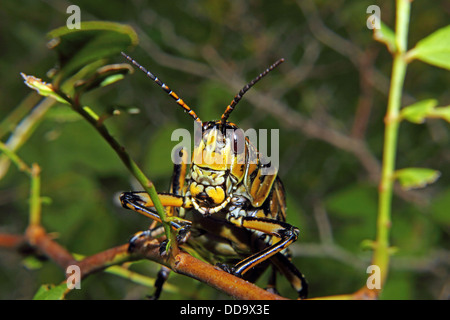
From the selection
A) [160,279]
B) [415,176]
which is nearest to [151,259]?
[160,279]

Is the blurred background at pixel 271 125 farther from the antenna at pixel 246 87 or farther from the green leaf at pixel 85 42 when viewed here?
the green leaf at pixel 85 42

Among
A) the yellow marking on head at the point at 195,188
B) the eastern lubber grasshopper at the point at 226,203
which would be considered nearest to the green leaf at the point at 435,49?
the eastern lubber grasshopper at the point at 226,203

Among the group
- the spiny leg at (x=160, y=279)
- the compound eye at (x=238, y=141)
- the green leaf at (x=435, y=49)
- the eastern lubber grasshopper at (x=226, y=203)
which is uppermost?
the green leaf at (x=435, y=49)

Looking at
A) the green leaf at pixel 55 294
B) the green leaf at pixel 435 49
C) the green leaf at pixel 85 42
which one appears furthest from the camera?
the green leaf at pixel 435 49

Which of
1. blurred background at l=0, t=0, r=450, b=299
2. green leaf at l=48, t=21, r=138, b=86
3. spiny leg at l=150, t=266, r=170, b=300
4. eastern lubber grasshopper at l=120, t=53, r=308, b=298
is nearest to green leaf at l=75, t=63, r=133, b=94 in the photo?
green leaf at l=48, t=21, r=138, b=86

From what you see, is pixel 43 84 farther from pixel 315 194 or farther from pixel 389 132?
pixel 315 194

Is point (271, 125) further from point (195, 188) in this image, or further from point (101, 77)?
point (101, 77)
